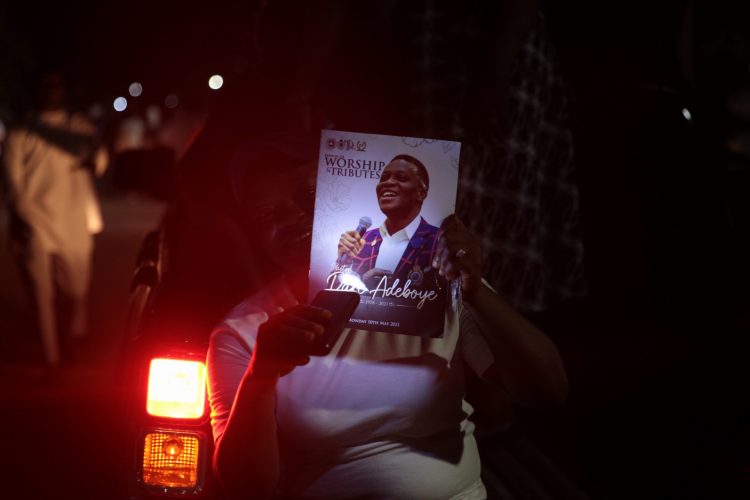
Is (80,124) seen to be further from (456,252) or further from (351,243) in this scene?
(456,252)

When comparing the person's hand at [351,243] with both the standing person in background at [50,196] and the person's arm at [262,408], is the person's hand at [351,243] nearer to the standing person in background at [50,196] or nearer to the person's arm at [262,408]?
the person's arm at [262,408]

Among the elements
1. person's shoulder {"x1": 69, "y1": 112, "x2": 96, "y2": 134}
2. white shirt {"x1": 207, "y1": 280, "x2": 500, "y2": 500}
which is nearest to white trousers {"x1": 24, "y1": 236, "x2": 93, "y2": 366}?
person's shoulder {"x1": 69, "y1": 112, "x2": 96, "y2": 134}

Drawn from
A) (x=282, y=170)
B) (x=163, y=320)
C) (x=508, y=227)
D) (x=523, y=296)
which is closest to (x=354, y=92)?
(x=508, y=227)

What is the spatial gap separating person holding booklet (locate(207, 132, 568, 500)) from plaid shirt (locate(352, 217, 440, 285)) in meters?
0.15

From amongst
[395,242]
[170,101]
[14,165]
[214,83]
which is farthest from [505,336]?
[170,101]

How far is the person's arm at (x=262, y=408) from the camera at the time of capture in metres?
1.63

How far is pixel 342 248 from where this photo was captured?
1.72 meters

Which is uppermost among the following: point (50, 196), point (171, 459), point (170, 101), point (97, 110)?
point (170, 101)

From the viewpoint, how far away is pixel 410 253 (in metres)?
1.71

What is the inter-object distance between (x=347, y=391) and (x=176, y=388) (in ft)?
1.52

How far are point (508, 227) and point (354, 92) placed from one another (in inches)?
35.6

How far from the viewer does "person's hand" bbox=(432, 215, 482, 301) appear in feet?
5.56

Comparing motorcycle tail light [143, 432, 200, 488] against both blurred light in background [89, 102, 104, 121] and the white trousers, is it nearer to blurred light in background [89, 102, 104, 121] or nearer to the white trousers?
the white trousers

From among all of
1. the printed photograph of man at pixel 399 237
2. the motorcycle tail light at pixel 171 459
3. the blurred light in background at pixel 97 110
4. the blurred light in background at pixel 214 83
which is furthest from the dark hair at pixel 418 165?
the blurred light in background at pixel 97 110
